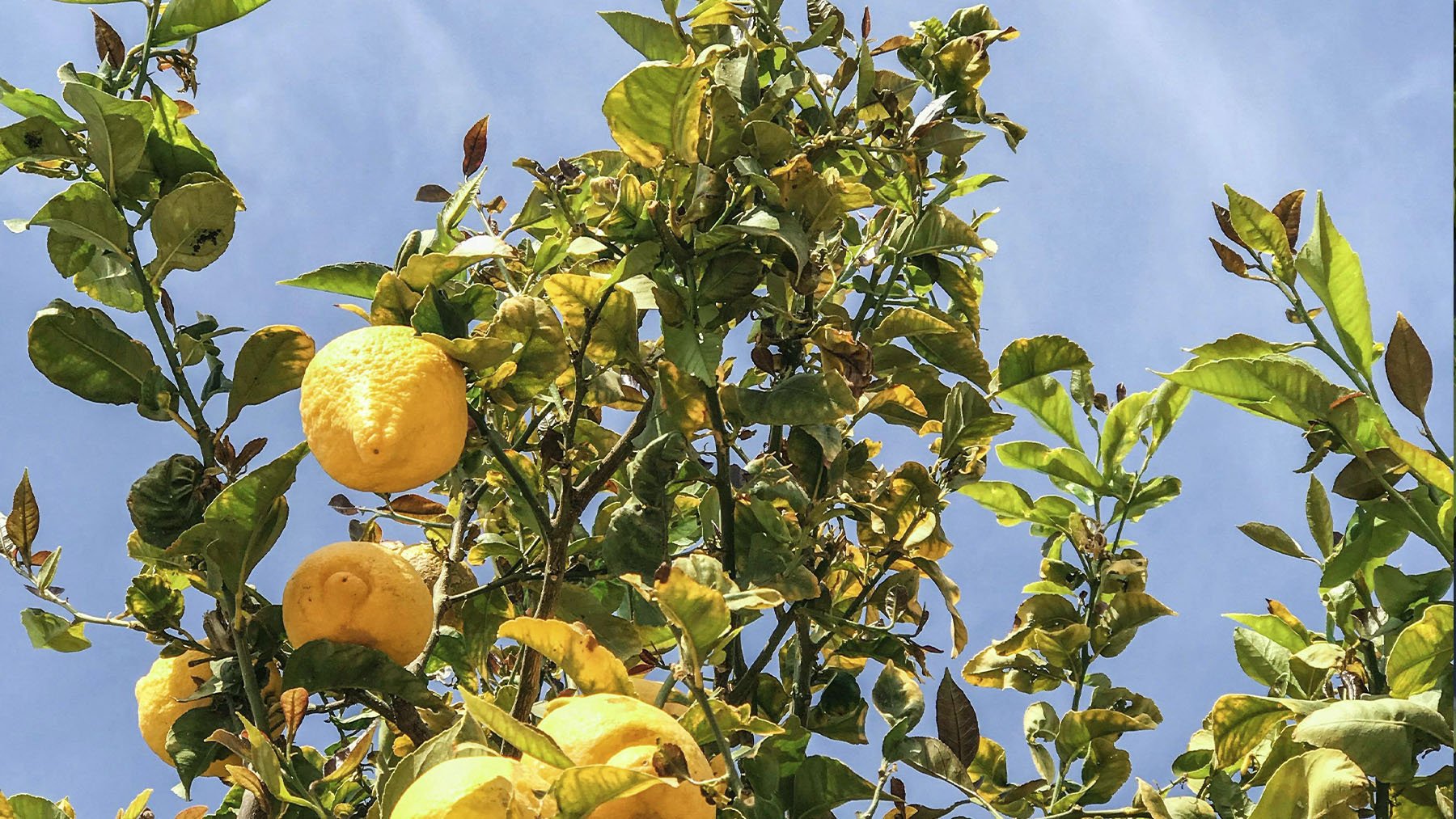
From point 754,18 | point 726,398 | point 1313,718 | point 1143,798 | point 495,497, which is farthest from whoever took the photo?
point 495,497

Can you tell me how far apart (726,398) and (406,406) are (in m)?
0.43

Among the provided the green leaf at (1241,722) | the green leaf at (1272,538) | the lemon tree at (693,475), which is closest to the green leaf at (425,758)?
the lemon tree at (693,475)

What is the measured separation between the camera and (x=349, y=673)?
1347 millimetres

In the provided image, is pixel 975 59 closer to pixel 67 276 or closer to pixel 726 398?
pixel 726 398

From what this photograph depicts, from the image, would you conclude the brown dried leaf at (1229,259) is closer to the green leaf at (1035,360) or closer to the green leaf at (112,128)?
the green leaf at (1035,360)

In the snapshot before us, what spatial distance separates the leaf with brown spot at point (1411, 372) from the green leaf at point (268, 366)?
3.66 ft

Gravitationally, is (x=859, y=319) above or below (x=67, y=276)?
below

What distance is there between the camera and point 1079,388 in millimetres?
1936

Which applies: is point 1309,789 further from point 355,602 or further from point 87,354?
point 87,354

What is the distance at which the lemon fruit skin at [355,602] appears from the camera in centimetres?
136

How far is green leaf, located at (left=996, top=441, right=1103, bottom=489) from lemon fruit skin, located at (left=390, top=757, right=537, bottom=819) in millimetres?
1046

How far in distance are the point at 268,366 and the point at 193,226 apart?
6.8 inches

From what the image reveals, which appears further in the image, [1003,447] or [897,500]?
[1003,447]


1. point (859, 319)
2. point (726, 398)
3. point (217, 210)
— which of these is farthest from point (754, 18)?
point (217, 210)
